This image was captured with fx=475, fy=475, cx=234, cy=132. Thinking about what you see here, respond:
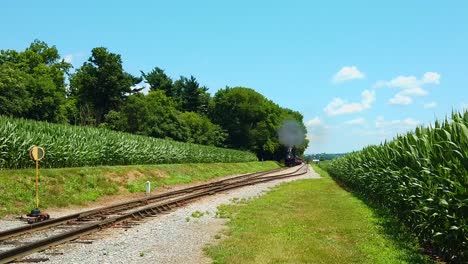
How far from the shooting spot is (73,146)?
2550cm

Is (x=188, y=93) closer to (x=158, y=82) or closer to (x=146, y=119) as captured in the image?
(x=158, y=82)

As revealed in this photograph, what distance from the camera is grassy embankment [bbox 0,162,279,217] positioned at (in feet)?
54.5

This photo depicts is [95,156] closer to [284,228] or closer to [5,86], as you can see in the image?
[284,228]

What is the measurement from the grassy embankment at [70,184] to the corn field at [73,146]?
158 centimetres

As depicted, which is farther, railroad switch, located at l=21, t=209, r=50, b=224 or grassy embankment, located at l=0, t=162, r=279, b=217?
grassy embankment, located at l=0, t=162, r=279, b=217

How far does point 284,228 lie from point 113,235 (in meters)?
4.32

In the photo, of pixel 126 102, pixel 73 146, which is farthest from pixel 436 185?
pixel 126 102

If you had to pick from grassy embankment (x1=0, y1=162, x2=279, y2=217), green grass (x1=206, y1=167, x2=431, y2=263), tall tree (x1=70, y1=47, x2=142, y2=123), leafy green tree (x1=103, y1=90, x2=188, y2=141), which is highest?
tall tree (x1=70, y1=47, x2=142, y2=123)

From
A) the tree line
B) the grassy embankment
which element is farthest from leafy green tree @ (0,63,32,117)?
the grassy embankment

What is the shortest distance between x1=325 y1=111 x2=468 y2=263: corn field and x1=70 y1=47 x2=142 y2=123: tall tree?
56.4 meters

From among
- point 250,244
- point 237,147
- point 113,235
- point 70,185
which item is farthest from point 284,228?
point 237,147

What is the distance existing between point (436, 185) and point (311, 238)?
122 inches

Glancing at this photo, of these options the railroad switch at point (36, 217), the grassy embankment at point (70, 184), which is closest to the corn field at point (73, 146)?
the grassy embankment at point (70, 184)

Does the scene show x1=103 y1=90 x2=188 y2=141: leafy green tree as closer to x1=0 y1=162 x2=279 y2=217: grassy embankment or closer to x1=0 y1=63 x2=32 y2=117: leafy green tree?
x1=0 y1=63 x2=32 y2=117: leafy green tree
